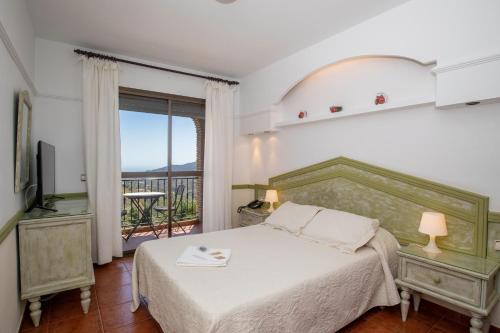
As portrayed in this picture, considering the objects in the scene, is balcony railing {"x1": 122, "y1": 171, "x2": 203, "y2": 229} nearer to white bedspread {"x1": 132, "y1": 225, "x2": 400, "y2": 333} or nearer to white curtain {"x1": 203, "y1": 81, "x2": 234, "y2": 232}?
white curtain {"x1": 203, "y1": 81, "x2": 234, "y2": 232}

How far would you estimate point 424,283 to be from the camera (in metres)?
2.03

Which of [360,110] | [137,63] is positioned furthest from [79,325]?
[360,110]

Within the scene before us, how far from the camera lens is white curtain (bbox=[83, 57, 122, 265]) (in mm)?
3303

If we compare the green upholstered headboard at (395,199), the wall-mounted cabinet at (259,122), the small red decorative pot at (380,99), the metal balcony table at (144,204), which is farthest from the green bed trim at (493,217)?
the metal balcony table at (144,204)

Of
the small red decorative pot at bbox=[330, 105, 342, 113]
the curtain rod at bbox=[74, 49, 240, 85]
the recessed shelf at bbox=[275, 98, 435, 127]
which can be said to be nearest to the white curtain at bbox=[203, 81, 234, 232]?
the curtain rod at bbox=[74, 49, 240, 85]

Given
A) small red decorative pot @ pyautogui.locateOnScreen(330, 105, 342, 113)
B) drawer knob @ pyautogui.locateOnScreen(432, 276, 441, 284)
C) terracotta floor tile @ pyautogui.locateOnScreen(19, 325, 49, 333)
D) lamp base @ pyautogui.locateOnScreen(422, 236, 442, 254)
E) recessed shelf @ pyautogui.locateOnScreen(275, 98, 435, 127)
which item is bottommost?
terracotta floor tile @ pyautogui.locateOnScreen(19, 325, 49, 333)

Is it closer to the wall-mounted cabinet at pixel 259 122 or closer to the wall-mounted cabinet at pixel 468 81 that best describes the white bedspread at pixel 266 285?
the wall-mounted cabinet at pixel 468 81

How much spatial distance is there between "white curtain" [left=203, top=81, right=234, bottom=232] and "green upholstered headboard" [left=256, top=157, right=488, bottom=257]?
1.24 metres

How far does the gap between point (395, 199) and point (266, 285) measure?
1635 mm

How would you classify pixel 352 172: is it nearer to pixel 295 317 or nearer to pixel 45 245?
pixel 295 317

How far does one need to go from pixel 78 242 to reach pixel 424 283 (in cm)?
282

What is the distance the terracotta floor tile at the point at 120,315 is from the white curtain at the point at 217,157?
188 cm

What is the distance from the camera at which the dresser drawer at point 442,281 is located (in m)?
1.80

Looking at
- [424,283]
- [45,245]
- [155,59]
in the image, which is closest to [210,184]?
[155,59]
